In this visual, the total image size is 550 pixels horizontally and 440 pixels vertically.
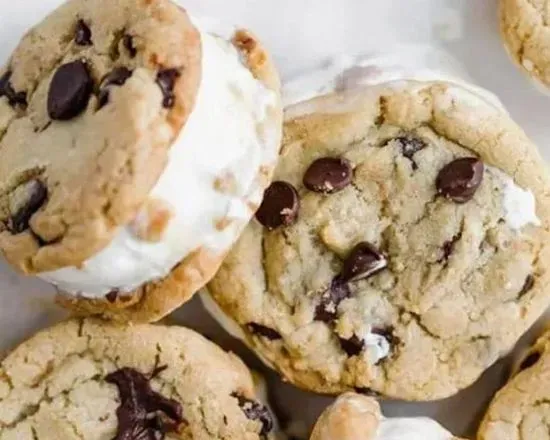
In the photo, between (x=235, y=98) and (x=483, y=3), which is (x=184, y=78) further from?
(x=483, y=3)

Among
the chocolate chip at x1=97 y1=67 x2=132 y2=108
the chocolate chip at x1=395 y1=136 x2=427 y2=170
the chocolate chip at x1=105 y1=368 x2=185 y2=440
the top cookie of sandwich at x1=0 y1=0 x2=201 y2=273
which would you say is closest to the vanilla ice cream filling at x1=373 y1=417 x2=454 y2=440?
the chocolate chip at x1=105 y1=368 x2=185 y2=440

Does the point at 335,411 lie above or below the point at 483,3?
below

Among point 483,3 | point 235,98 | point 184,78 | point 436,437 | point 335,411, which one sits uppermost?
point 184,78

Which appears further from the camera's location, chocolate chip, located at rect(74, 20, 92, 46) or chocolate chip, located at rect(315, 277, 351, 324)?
chocolate chip, located at rect(315, 277, 351, 324)

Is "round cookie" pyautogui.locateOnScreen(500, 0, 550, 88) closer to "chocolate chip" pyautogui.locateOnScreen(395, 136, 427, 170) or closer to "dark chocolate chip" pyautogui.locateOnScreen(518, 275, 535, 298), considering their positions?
"chocolate chip" pyautogui.locateOnScreen(395, 136, 427, 170)

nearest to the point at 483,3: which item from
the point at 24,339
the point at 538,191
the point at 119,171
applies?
the point at 538,191

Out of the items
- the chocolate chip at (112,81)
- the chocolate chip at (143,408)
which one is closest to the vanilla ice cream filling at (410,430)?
the chocolate chip at (143,408)

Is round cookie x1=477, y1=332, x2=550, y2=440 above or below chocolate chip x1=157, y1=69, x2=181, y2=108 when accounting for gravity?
below
